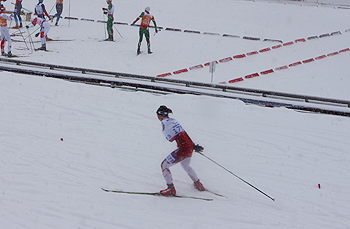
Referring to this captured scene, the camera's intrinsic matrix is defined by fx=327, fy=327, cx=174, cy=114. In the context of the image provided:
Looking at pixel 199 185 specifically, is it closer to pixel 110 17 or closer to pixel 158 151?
pixel 158 151

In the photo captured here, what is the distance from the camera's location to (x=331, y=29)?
73.9 feet

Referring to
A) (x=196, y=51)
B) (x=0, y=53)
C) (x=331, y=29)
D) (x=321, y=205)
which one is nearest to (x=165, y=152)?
(x=321, y=205)

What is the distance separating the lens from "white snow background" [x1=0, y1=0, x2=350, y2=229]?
20.4 ft

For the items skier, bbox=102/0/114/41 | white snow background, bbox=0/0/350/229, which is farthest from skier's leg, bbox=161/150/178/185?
A: skier, bbox=102/0/114/41

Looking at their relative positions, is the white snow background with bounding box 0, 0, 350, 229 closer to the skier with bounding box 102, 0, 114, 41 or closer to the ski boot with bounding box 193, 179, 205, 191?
the ski boot with bounding box 193, 179, 205, 191

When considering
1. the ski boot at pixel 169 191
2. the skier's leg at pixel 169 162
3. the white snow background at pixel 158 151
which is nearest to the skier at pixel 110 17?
the white snow background at pixel 158 151

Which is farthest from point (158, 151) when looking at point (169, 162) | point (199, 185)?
point (169, 162)

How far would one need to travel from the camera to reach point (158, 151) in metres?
8.48

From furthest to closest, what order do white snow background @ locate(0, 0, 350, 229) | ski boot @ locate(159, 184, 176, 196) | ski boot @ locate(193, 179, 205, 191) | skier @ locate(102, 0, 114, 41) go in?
skier @ locate(102, 0, 114, 41) → ski boot @ locate(193, 179, 205, 191) → ski boot @ locate(159, 184, 176, 196) → white snow background @ locate(0, 0, 350, 229)

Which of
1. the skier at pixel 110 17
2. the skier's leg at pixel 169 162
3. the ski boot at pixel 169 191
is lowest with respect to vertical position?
the ski boot at pixel 169 191

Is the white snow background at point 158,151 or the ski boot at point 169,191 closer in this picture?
the white snow background at point 158,151

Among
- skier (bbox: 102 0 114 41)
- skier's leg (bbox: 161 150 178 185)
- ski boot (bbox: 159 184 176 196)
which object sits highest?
skier (bbox: 102 0 114 41)

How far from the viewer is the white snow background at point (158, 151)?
20.4 ft

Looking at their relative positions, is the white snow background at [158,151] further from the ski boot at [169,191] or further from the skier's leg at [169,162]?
the skier's leg at [169,162]
